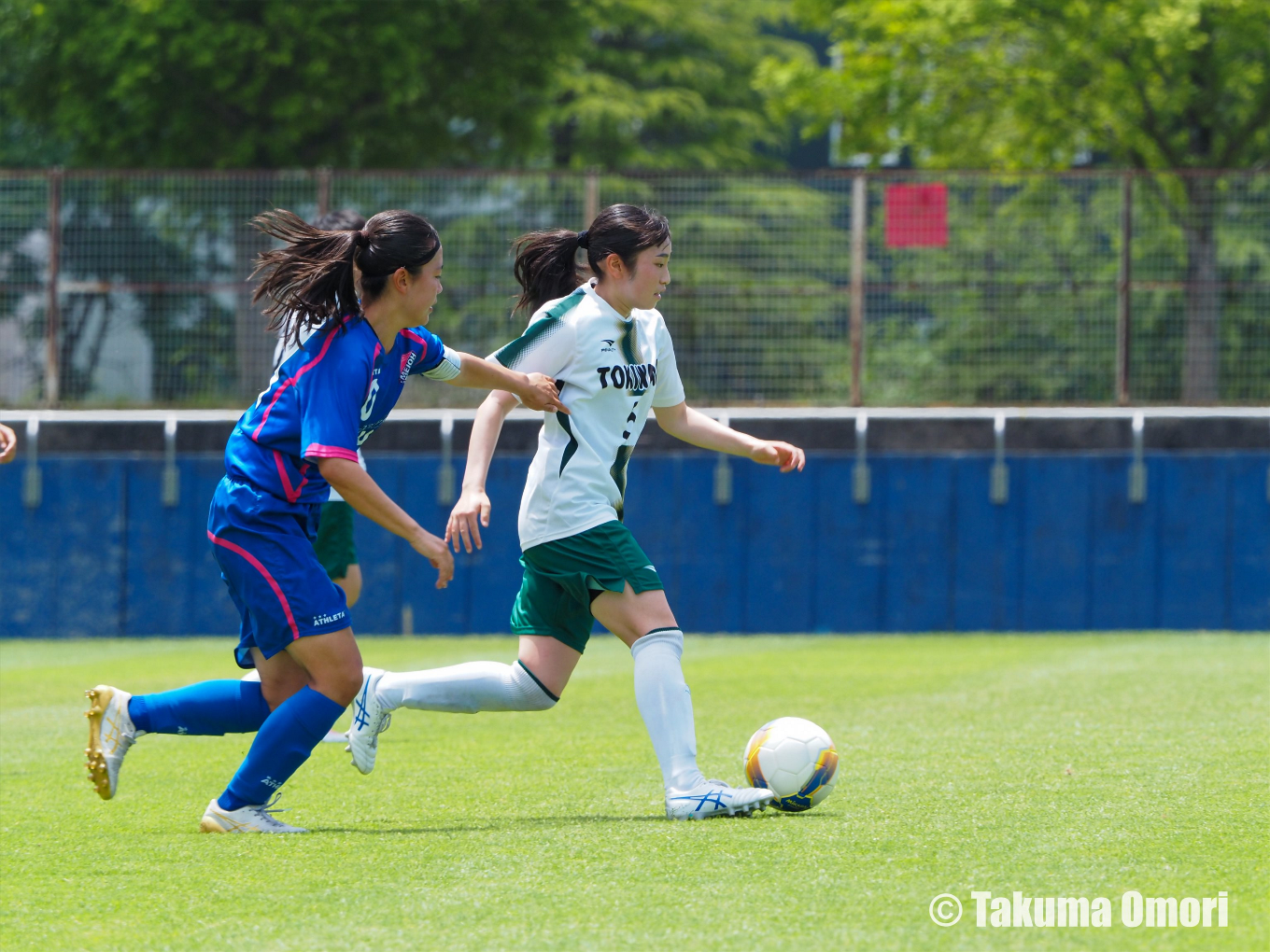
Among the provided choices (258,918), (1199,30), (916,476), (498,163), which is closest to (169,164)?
(498,163)

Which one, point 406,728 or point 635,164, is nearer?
point 406,728

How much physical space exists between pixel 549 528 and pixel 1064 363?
10691 millimetres

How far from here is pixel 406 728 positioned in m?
7.89

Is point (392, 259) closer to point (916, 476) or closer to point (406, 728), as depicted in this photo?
point (406, 728)

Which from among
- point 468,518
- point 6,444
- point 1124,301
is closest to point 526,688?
point 468,518

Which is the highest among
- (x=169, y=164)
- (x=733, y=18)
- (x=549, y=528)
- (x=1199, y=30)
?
(x=733, y=18)

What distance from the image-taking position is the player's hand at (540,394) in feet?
16.9

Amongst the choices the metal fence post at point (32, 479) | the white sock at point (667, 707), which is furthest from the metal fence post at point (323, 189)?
the white sock at point (667, 707)

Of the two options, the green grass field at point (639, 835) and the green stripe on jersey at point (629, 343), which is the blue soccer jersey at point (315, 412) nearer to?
the green stripe on jersey at point (629, 343)

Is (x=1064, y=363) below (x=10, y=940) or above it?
above

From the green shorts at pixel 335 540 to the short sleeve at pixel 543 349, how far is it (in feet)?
9.53

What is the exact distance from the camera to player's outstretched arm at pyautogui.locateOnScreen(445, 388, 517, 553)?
4906 millimetres

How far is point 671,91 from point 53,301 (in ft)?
70.4

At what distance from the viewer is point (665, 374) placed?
5.70 metres
